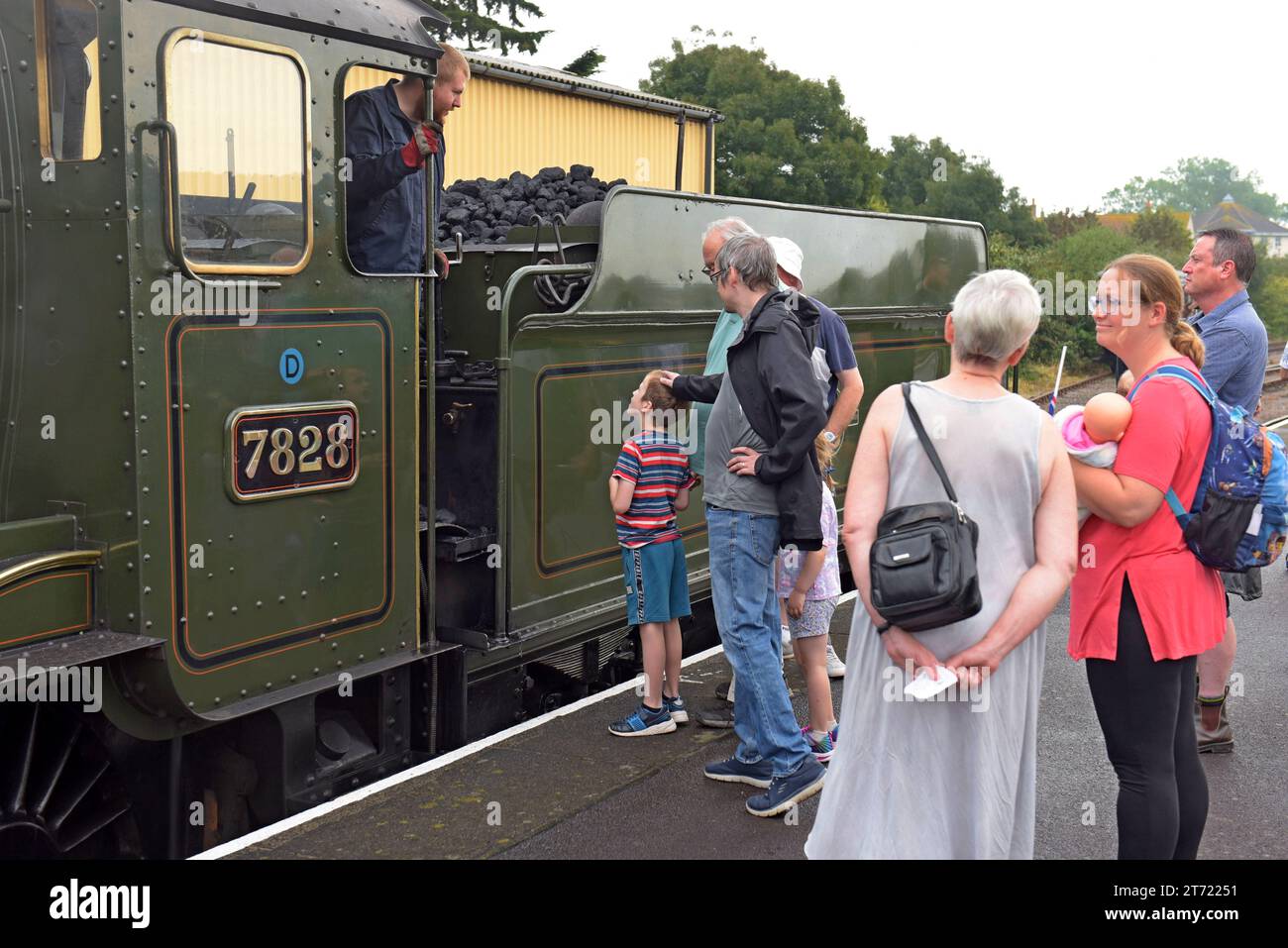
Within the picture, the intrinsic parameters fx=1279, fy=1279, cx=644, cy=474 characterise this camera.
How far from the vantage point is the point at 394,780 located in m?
4.61

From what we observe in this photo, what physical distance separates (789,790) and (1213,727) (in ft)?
6.16

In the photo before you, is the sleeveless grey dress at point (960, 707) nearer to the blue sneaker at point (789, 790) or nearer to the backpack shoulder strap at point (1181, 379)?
the backpack shoulder strap at point (1181, 379)

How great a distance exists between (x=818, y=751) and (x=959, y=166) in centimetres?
4041

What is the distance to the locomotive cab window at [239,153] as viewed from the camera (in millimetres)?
3895

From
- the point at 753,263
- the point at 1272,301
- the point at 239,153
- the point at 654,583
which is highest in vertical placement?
the point at 1272,301

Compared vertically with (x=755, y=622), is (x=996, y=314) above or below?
above

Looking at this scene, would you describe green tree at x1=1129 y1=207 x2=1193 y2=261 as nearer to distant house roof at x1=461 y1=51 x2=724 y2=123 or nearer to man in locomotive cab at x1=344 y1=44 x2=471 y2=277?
distant house roof at x1=461 y1=51 x2=724 y2=123

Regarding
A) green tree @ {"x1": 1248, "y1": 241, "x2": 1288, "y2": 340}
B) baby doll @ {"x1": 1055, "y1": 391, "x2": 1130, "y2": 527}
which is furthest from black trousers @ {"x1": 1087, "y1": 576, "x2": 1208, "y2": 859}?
green tree @ {"x1": 1248, "y1": 241, "x2": 1288, "y2": 340}

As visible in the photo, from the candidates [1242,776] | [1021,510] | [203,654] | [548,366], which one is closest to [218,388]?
[203,654]

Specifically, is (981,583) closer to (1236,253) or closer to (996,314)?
(996,314)

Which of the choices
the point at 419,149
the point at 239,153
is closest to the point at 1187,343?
the point at 419,149

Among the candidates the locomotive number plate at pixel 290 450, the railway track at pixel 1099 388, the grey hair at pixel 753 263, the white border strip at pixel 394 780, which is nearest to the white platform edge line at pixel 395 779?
the white border strip at pixel 394 780

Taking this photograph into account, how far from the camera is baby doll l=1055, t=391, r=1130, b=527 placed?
126 inches

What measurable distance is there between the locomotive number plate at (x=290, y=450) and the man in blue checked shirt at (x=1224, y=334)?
3145 millimetres
